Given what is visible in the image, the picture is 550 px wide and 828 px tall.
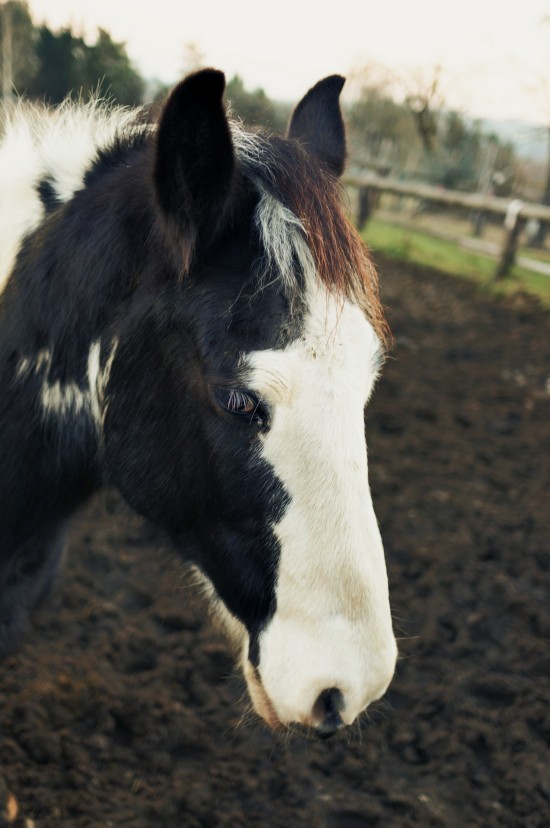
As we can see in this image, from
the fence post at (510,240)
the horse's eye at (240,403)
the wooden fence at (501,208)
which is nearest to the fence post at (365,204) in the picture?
the wooden fence at (501,208)

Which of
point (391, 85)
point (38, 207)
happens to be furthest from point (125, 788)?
point (391, 85)

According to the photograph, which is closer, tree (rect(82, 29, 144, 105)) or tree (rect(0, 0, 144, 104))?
tree (rect(82, 29, 144, 105))

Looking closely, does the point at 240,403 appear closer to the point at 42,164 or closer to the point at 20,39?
the point at 42,164

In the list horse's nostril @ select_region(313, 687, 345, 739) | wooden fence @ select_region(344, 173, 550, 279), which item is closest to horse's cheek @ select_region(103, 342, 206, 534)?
horse's nostril @ select_region(313, 687, 345, 739)

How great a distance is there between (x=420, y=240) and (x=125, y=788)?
14811mm

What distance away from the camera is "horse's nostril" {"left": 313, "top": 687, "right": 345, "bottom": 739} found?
1.49 m

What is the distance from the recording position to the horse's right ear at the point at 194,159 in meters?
1.42

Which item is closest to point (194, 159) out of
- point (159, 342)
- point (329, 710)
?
point (159, 342)

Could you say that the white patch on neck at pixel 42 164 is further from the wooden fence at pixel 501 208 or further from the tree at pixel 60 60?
the wooden fence at pixel 501 208

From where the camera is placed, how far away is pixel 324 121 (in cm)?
219

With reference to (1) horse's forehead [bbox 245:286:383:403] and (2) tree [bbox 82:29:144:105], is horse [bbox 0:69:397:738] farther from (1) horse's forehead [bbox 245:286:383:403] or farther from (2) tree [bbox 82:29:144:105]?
(2) tree [bbox 82:29:144:105]

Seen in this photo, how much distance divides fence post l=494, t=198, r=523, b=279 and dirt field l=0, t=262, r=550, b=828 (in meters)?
7.83

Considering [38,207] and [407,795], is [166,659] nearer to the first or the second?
[407,795]

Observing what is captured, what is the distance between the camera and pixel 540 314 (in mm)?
9422
